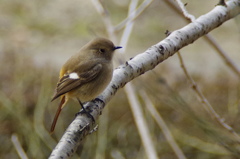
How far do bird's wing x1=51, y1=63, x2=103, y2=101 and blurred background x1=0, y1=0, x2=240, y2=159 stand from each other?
2.49 feet

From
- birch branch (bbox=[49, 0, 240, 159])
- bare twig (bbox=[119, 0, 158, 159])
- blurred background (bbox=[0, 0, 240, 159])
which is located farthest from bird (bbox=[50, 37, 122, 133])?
blurred background (bbox=[0, 0, 240, 159])

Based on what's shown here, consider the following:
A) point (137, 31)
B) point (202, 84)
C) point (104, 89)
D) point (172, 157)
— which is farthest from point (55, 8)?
point (104, 89)

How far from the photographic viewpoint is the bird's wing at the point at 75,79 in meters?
3.16

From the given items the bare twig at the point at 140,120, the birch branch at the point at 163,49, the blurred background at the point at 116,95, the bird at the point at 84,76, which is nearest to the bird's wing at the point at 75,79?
the bird at the point at 84,76

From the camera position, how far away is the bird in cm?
312

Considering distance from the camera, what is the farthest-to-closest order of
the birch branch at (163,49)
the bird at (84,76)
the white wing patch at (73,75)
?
the white wing patch at (73,75), the bird at (84,76), the birch branch at (163,49)

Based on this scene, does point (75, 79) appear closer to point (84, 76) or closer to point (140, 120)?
point (84, 76)

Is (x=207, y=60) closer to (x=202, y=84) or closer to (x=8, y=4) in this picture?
(x=202, y=84)

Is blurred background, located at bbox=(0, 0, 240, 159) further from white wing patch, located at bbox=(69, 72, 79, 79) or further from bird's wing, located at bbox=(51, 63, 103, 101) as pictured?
white wing patch, located at bbox=(69, 72, 79, 79)

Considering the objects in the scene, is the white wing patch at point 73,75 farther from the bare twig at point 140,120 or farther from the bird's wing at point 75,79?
the bare twig at point 140,120

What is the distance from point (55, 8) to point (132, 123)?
3810 millimetres

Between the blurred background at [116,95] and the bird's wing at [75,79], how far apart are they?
2.49 ft

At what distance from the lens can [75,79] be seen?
3.27 meters

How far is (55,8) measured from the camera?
8.52 m
